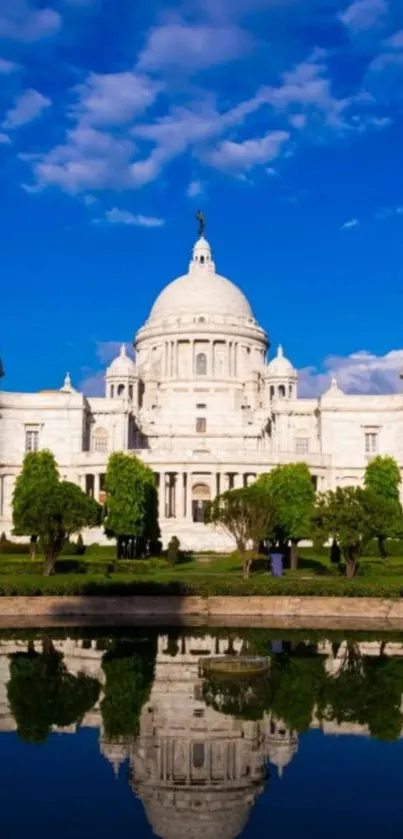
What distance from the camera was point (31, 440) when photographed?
95.9 metres

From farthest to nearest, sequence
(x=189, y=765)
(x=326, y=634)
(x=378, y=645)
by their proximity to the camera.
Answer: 1. (x=326, y=634)
2. (x=378, y=645)
3. (x=189, y=765)

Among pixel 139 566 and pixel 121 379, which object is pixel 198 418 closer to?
pixel 121 379

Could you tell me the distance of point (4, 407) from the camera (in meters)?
95.6

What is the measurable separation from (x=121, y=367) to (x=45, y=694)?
82.5m

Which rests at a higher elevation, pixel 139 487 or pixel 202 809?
pixel 139 487

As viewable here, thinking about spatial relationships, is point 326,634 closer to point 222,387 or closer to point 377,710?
point 377,710

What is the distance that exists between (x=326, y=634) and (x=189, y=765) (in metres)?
17.8

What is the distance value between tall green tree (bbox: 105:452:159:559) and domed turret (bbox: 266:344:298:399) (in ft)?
105

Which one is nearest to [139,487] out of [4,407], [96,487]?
[96,487]

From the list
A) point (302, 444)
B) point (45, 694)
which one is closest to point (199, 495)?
point (302, 444)

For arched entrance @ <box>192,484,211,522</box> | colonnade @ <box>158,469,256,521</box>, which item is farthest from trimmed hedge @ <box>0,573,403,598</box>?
arched entrance @ <box>192,484,211,522</box>

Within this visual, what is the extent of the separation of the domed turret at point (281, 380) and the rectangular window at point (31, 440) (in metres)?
26.0

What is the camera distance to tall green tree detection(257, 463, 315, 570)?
63375 millimetres

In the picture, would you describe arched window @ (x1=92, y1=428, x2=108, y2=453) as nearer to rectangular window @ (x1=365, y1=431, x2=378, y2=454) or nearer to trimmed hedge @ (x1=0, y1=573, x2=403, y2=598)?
rectangular window @ (x1=365, y1=431, x2=378, y2=454)
